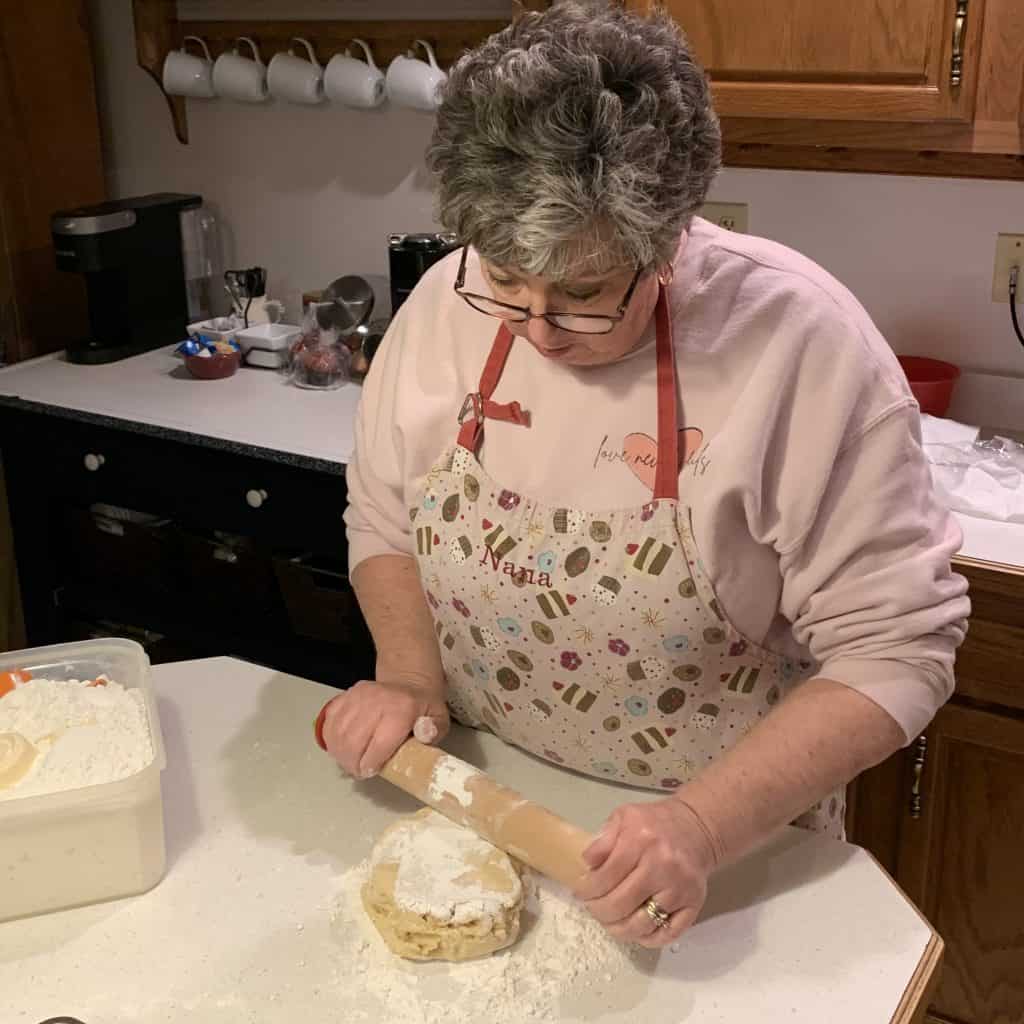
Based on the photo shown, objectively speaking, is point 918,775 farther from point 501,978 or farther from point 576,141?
point 576,141

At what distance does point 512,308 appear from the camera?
3.37 ft

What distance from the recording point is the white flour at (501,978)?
0.88 meters

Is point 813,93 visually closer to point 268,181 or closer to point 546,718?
point 546,718

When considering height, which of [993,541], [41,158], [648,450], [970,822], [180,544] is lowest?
[970,822]

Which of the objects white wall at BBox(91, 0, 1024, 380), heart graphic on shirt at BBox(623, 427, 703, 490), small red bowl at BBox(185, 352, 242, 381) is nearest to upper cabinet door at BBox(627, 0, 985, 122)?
white wall at BBox(91, 0, 1024, 380)

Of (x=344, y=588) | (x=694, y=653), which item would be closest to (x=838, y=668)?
(x=694, y=653)

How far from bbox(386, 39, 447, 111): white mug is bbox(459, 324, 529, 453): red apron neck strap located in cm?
129

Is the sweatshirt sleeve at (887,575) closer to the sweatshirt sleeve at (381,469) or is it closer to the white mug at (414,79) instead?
the sweatshirt sleeve at (381,469)

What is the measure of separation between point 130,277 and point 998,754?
1902mm

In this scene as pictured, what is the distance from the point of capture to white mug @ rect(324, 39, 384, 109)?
2.37 meters

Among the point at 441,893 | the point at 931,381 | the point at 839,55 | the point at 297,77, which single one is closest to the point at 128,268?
the point at 297,77

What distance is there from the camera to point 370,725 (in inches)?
43.4

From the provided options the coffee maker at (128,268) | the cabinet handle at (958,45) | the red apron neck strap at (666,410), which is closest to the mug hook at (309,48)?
the coffee maker at (128,268)

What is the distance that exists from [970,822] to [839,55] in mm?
1146
